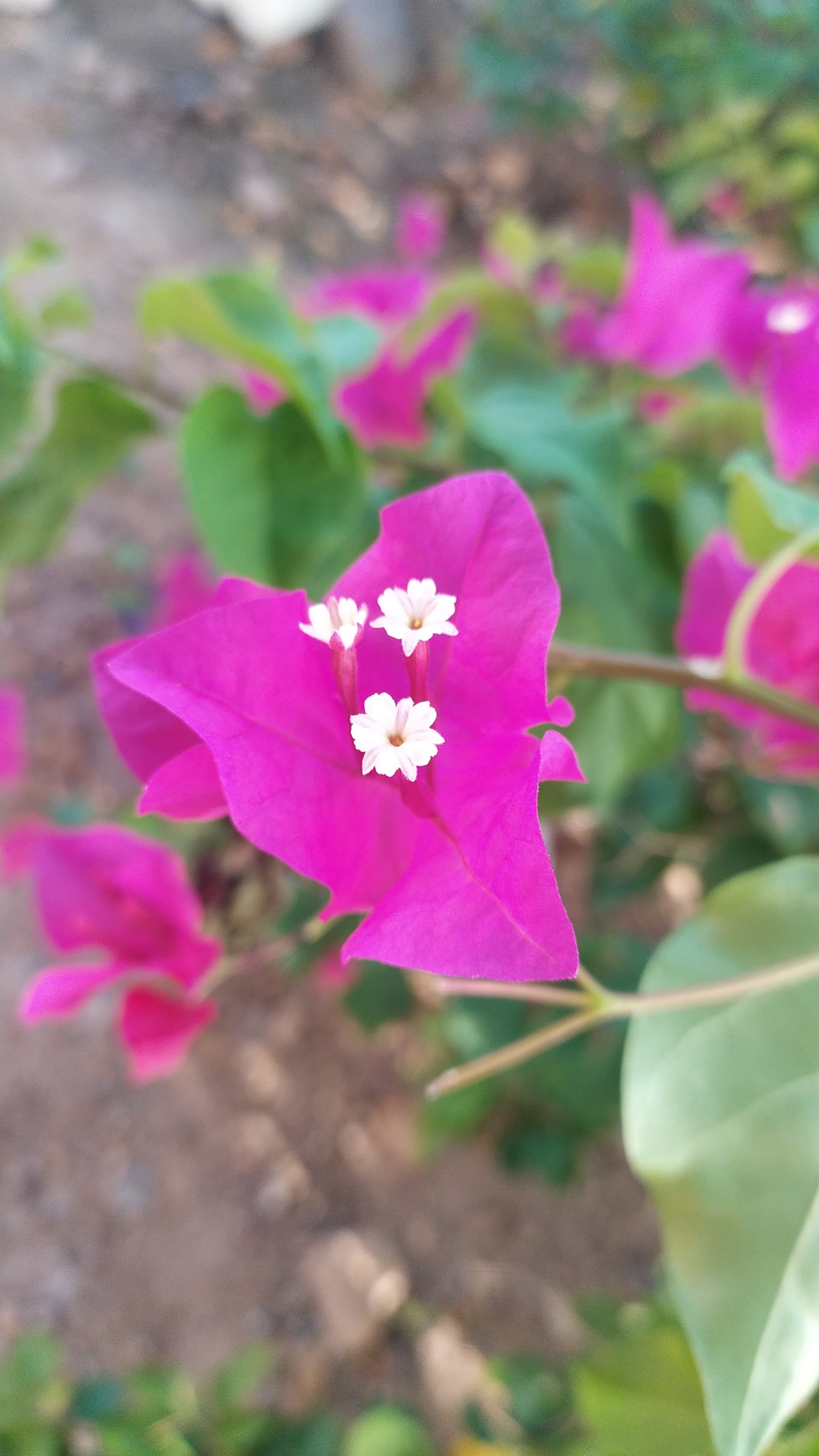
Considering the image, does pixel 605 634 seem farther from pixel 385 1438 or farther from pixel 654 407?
pixel 385 1438

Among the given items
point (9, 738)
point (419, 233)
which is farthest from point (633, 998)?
point (419, 233)

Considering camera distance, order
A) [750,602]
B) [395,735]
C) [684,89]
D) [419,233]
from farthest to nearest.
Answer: [684,89] → [419,233] → [750,602] → [395,735]

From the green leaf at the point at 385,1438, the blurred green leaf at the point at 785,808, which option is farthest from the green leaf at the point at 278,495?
the green leaf at the point at 385,1438

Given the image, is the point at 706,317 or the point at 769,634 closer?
the point at 769,634

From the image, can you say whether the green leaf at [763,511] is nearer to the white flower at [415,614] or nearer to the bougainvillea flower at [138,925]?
the white flower at [415,614]

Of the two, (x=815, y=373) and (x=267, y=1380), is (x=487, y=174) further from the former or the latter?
(x=267, y=1380)

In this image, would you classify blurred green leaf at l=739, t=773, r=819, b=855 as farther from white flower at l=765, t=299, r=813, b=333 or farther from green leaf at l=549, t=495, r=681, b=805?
white flower at l=765, t=299, r=813, b=333
